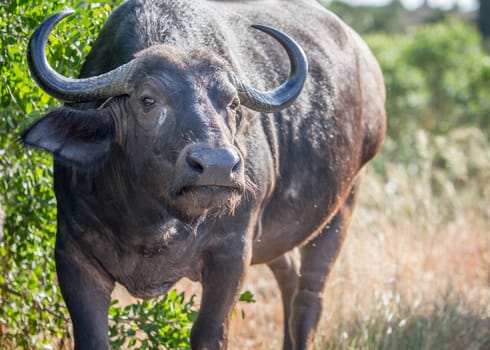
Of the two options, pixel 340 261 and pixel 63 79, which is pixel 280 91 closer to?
pixel 63 79

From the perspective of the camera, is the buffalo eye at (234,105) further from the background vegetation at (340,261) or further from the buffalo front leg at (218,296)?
the background vegetation at (340,261)

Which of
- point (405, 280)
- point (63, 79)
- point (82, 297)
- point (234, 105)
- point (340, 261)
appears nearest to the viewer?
point (63, 79)

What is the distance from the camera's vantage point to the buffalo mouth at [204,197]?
4309mm

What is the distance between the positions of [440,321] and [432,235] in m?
2.48

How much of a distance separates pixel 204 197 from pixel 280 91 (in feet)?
2.83

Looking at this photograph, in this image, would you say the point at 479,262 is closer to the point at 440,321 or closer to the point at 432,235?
the point at 432,235

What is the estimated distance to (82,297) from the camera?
4.91m

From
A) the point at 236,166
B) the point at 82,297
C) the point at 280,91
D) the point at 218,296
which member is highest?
the point at 236,166

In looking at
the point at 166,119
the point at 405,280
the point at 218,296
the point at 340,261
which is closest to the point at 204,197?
the point at 166,119

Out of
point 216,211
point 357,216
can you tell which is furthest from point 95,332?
point 357,216

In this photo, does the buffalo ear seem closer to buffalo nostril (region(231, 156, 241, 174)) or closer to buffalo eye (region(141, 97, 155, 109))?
buffalo eye (region(141, 97, 155, 109))

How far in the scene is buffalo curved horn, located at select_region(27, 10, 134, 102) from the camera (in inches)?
172

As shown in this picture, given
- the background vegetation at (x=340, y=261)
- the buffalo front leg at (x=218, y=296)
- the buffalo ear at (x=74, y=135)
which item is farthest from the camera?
the background vegetation at (x=340, y=261)

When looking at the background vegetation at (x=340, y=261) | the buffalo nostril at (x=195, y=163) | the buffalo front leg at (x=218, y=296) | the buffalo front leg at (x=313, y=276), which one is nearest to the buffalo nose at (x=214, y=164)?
the buffalo nostril at (x=195, y=163)
